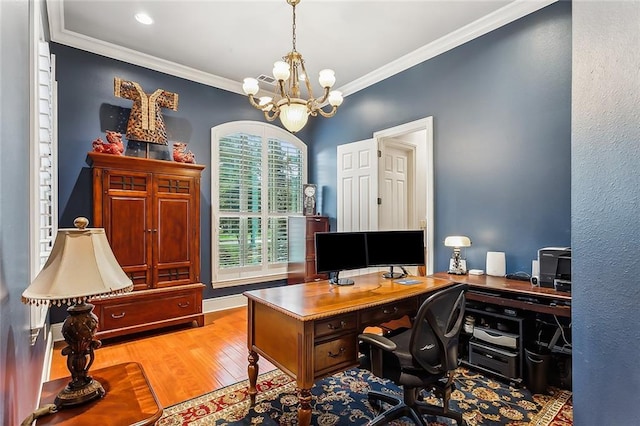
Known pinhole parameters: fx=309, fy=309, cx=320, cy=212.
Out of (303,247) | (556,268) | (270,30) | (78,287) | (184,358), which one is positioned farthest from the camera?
(303,247)

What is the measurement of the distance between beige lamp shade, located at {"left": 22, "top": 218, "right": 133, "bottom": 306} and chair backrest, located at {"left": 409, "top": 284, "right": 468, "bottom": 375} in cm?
143

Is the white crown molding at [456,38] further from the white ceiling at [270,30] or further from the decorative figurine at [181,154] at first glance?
the decorative figurine at [181,154]

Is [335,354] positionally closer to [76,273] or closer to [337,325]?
[337,325]

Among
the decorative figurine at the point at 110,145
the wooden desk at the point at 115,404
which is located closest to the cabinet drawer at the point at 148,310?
the decorative figurine at the point at 110,145

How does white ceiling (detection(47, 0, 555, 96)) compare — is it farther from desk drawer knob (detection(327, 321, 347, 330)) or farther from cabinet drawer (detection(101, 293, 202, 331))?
cabinet drawer (detection(101, 293, 202, 331))

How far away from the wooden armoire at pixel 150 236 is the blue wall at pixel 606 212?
12.1ft

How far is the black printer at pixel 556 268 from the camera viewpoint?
2383 millimetres

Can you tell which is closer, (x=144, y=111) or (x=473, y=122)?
(x=473, y=122)

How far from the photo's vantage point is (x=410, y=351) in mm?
1700

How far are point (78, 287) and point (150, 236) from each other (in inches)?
104

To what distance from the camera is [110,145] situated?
3395 millimetres

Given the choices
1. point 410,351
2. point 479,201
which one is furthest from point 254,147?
point 410,351

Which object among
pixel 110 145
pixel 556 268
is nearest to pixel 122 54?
pixel 110 145

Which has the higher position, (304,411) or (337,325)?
(337,325)
